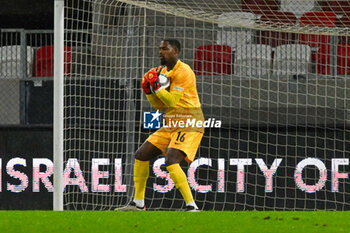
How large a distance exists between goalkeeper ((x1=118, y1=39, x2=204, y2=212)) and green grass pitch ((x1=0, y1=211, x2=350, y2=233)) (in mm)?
1200

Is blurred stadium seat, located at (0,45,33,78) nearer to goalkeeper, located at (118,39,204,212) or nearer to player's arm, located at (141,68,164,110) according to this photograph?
player's arm, located at (141,68,164,110)

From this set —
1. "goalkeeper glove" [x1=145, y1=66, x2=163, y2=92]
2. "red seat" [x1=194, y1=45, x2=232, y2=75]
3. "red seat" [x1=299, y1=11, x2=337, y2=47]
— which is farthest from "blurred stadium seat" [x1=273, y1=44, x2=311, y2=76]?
"goalkeeper glove" [x1=145, y1=66, x2=163, y2=92]

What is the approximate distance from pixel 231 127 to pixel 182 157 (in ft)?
6.38

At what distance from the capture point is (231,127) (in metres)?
10.6

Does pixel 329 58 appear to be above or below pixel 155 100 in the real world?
above

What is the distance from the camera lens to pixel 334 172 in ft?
34.5

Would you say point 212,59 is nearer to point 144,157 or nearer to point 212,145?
point 212,145

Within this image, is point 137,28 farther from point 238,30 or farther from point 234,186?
point 234,186

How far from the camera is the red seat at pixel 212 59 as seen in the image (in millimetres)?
11195

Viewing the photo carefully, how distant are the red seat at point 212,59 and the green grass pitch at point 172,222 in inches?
147

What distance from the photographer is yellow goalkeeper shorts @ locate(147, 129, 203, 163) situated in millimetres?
8781

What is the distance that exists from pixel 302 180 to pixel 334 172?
375 millimetres

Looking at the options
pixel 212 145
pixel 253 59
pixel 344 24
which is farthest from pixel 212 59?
pixel 344 24

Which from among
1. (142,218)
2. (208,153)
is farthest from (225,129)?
(142,218)
